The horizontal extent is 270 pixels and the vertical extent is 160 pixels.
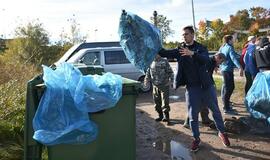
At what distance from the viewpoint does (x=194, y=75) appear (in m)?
6.14

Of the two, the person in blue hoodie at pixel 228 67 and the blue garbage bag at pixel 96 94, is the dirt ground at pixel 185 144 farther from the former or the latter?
the blue garbage bag at pixel 96 94

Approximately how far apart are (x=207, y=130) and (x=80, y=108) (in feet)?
13.5

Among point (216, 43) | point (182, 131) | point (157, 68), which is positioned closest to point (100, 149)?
point (182, 131)

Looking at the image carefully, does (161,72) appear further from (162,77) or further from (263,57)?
(263,57)

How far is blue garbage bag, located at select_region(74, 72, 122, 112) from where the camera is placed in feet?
13.5

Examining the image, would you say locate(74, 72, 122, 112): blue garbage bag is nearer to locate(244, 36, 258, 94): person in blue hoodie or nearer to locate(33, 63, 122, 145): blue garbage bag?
locate(33, 63, 122, 145): blue garbage bag

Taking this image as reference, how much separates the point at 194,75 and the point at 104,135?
7.52 feet

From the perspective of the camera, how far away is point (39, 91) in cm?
417

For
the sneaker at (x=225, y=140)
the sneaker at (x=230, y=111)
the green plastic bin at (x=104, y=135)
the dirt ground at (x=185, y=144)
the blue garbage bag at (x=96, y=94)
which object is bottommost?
the dirt ground at (x=185, y=144)

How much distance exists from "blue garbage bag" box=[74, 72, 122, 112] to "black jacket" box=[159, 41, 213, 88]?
1829 mm

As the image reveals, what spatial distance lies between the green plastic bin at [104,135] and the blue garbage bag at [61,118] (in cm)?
13

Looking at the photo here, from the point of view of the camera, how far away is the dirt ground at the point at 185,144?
616 cm

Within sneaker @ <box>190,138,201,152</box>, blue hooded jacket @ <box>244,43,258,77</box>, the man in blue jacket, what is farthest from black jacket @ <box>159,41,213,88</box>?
blue hooded jacket @ <box>244,43,258,77</box>

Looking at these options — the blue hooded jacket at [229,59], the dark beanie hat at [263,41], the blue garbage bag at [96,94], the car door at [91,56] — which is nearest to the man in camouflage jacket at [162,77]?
the blue hooded jacket at [229,59]
